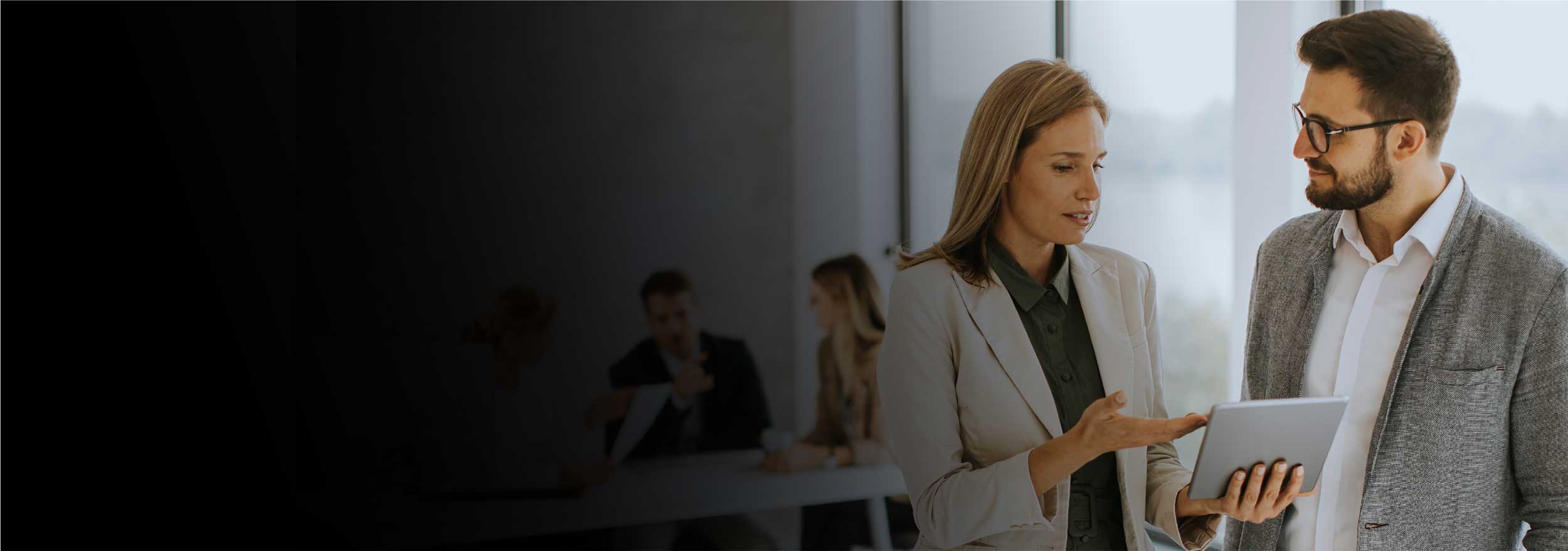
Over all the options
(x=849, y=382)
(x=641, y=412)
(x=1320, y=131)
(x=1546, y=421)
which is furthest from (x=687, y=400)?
(x=1546, y=421)

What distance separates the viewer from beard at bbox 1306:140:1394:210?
1112 mm

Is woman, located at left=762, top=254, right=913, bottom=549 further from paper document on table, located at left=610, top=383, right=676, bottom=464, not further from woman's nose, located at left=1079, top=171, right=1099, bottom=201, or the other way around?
woman's nose, located at left=1079, top=171, right=1099, bottom=201

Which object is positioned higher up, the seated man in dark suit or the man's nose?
the man's nose

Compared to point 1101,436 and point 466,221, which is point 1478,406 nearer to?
point 1101,436

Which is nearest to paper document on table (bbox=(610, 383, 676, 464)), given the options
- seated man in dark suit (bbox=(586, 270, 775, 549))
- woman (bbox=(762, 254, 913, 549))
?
seated man in dark suit (bbox=(586, 270, 775, 549))

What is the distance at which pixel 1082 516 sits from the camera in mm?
1053

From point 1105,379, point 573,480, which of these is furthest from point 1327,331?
point 573,480

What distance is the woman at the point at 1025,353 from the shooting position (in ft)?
3.29

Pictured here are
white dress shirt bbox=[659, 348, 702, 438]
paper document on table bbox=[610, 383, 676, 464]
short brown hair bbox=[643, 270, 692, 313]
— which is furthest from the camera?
short brown hair bbox=[643, 270, 692, 313]

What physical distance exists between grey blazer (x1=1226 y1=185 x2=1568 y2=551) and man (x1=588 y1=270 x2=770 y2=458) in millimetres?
2354

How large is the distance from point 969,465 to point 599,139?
332 centimetres

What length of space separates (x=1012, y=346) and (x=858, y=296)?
2.25 metres

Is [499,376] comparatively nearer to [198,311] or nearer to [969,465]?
[198,311]

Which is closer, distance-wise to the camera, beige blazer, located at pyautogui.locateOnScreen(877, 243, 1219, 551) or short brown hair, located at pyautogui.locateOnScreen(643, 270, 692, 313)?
beige blazer, located at pyautogui.locateOnScreen(877, 243, 1219, 551)
